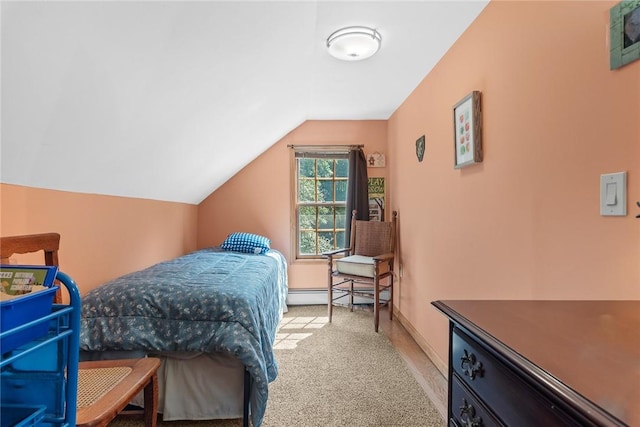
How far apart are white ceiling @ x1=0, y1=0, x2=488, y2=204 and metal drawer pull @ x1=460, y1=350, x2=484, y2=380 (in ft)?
4.89

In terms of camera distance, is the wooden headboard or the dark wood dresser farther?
the wooden headboard

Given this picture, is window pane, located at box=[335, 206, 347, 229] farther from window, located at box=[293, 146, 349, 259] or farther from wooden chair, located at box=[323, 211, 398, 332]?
wooden chair, located at box=[323, 211, 398, 332]

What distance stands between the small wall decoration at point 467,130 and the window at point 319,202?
201cm

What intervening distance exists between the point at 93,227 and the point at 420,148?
2408mm

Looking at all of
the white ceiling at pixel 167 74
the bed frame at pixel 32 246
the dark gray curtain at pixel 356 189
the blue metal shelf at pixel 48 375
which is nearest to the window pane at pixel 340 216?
the dark gray curtain at pixel 356 189

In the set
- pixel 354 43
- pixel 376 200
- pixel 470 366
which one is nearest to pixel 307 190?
pixel 376 200

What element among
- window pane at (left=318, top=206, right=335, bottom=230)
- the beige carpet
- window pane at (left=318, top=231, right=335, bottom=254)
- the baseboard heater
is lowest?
the beige carpet

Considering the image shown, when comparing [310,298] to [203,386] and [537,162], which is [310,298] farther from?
[537,162]

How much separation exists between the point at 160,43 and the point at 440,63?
1840 millimetres

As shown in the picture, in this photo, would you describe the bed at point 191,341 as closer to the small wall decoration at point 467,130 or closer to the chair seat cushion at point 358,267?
the small wall decoration at point 467,130

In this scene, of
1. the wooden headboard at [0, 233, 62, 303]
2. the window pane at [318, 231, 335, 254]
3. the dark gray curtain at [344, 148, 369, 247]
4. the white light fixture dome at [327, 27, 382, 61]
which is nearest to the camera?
the wooden headboard at [0, 233, 62, 303]

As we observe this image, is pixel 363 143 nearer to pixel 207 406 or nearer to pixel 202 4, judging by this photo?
pixel 202 4

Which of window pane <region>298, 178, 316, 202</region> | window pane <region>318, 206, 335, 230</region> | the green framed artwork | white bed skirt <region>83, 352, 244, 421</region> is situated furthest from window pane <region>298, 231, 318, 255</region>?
the green framed artwork

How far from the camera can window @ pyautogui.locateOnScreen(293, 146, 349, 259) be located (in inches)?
155
